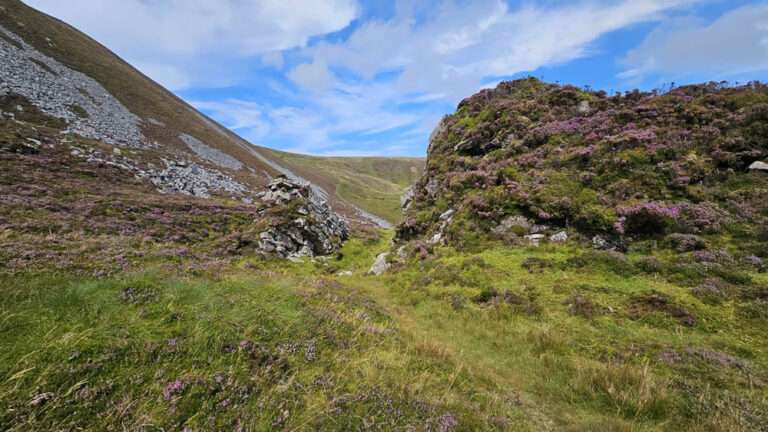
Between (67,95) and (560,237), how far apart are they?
6920 cm

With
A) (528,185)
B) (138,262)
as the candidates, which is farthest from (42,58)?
(528,185)

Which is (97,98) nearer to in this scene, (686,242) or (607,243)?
(607,243)

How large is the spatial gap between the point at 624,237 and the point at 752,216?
3905 millimetres

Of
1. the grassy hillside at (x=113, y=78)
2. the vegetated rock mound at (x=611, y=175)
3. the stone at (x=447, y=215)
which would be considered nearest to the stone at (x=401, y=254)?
the vegetated rock mound at (x=611, y=175)

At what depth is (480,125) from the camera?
25.1 m

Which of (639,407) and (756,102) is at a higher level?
(756,102)

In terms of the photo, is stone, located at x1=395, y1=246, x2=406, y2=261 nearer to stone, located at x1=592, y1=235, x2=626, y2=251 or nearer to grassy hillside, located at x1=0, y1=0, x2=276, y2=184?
stone, located at x1=592, y1=235, x2=626, y2=251

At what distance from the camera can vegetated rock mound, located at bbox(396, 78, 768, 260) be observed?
1113 centimetres

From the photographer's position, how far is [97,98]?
1754 inches

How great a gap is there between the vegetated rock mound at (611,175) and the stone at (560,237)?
1.00 feet

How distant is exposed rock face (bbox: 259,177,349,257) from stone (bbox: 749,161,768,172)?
88.0 ft

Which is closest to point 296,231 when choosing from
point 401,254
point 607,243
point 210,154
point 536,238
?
point 401,254

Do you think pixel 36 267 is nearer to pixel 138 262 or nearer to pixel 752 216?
pixel 138 262

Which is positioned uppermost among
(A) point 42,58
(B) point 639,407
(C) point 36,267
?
(A) point 42,58
